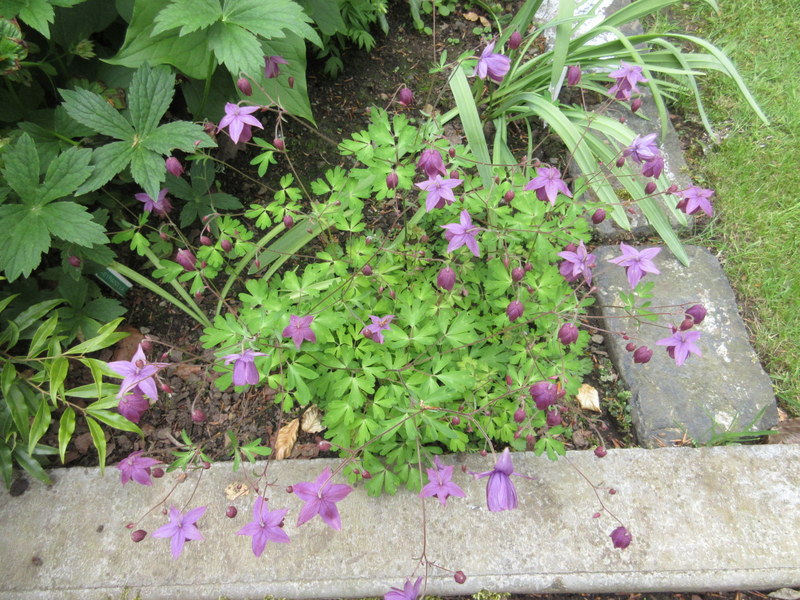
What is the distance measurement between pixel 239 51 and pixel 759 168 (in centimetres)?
240

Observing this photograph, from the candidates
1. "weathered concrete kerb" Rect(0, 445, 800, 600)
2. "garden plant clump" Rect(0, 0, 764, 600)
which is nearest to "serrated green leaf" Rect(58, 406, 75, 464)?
"garden plant clump" Rect(0, 0, 764, 600)

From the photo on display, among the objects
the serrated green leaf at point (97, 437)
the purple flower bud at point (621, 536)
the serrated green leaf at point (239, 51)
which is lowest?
the serrated green leaf at point (97, 437)

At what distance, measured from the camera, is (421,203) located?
2051mm

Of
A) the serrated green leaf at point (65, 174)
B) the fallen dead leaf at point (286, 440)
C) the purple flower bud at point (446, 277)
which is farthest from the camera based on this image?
the fallen dead leaf at point (286, 440)

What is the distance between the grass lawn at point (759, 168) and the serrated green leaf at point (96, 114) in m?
2.31

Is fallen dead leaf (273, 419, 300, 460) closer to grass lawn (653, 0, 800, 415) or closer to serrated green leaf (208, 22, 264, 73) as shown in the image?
serrated green leaf (208, 22, 264, 73)

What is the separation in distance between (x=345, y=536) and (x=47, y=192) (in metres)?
1.42

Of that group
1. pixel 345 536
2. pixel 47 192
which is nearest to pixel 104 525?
pixel 345 536

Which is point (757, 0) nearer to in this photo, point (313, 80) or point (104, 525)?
point (313, 80)

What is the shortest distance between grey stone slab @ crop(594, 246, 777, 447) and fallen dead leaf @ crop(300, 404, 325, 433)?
1.12 metres

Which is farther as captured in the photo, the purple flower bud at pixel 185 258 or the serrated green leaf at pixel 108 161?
the serrated green leaf at pixel 108 161

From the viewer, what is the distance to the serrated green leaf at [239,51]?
65.1 inches

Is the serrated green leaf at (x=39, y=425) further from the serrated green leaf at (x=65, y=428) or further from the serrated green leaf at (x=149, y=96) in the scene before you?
the serrated green leaf at (x=149, y=96)

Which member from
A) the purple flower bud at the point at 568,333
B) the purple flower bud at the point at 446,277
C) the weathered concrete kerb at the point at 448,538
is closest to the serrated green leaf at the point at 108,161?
the weathered concrete kerb at the point at 448,538
